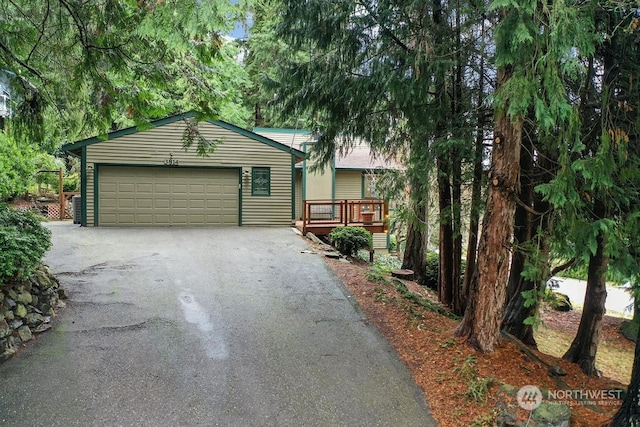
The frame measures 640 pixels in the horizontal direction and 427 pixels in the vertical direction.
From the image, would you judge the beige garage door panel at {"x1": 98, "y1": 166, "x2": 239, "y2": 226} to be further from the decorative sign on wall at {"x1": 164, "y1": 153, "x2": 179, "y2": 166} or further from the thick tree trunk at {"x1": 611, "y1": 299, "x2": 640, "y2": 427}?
the thick tree trunk at {"x1": 611, "y1": 299, "x2": 640, "y2": 427}

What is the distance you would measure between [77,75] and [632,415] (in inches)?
265

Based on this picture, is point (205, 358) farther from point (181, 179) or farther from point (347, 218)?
point (181, 179)

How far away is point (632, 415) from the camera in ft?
10.6

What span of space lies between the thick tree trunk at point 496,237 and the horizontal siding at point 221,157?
402 inches

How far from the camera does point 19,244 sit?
199 inches

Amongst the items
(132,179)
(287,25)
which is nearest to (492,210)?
(287,25)

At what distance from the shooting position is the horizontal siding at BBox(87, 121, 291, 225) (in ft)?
43.8

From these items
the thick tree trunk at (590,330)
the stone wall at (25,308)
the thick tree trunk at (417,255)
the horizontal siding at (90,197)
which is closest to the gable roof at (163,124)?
the horizontal siding at (90,197)

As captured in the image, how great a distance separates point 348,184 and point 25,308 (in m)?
14.0

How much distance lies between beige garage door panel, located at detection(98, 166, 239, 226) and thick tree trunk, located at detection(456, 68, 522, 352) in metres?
10.6

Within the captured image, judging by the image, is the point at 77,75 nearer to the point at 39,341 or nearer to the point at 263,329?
the point at 39,341

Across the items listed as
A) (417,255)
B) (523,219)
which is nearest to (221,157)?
(417,255)

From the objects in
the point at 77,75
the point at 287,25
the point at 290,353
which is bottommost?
the point at 290,353

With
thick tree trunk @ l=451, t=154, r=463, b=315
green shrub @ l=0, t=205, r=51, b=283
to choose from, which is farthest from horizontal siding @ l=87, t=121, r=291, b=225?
green shrub @ l=0, t=205, r=51, b=283
